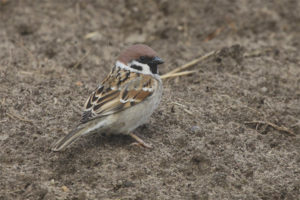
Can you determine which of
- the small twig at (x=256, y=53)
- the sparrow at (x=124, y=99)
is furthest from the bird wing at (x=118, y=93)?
the small twig at (x=256, y=53)

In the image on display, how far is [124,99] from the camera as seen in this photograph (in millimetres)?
4691

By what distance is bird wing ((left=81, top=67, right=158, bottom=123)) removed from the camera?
15.0 feet

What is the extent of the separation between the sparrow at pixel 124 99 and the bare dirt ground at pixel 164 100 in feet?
0.74

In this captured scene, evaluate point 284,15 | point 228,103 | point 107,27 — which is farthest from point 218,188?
point 284,15

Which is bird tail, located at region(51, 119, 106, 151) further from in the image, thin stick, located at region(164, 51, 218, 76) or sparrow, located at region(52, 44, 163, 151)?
thin stick, located at region(164, 51, 218, 76)

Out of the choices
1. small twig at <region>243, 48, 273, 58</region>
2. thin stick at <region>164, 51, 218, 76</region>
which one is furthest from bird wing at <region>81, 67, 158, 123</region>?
small twig at <region>243, 48, 273, 58</region>

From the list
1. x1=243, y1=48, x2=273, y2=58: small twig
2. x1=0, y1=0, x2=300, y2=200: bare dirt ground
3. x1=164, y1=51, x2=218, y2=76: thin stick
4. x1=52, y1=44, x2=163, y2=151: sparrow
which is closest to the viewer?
x1=0, y1=0, x2=300, y2=200: bare dirt ground

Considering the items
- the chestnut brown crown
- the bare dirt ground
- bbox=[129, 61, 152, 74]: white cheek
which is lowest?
the bare dirt ground

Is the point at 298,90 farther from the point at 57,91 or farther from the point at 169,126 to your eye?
the point at 57,91

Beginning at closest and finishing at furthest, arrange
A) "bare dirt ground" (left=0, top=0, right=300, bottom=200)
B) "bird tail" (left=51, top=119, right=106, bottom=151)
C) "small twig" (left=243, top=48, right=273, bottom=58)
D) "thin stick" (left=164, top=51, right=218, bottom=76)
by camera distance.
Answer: "bare dirt ground" (left=0, top=0, right=300, bottom=200) < "bird tail" (left=51, top=119, right=106, bottom=151) < "thin stick" (left=164, top=51, right=218, bottom=76) < "small twig" (left=243, top=48, right=273, bottom=58)

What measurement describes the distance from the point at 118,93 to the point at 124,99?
0.31 ft

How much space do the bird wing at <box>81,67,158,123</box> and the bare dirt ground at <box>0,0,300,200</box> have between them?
1.26 ft

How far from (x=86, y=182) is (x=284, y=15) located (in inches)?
197

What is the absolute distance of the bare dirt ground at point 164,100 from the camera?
431cm
